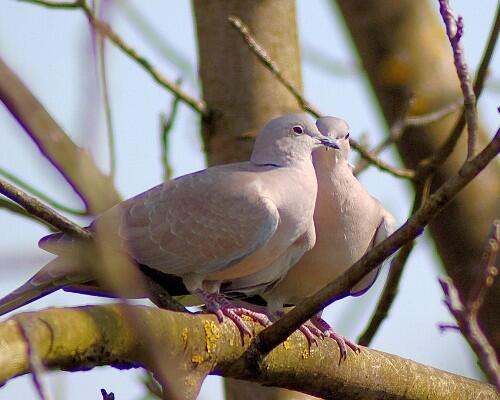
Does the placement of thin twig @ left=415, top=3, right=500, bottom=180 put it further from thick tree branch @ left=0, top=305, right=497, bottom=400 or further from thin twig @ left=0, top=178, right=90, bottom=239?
thin twig @ left=0, top=178, right=90, bottom=239

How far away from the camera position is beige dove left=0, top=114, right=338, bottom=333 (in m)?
3.49

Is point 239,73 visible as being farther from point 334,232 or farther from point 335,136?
point 334,232

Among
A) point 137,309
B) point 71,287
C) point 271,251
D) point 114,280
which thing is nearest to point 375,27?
point 271,251

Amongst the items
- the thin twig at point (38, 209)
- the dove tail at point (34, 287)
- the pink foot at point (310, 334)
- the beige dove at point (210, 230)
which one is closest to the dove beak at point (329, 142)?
the beige dove at point (210, 230)

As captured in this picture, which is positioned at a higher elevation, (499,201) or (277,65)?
(277,65)

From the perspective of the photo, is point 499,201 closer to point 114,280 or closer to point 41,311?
point 41,311

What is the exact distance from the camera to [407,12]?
15.0 feet

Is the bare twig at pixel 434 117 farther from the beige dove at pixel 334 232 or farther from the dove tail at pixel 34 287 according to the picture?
the dove tail at pixel 34 287

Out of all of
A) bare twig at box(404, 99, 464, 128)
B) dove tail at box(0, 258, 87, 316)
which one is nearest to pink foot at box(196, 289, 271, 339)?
dove tail at box(0, 258, 87, 316)

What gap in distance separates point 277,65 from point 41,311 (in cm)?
218

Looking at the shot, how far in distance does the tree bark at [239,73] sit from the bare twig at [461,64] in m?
1.82

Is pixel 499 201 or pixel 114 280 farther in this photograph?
pixel 499 201

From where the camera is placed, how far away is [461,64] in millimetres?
2230

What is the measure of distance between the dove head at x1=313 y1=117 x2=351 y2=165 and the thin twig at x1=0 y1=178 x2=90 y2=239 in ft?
5.81
